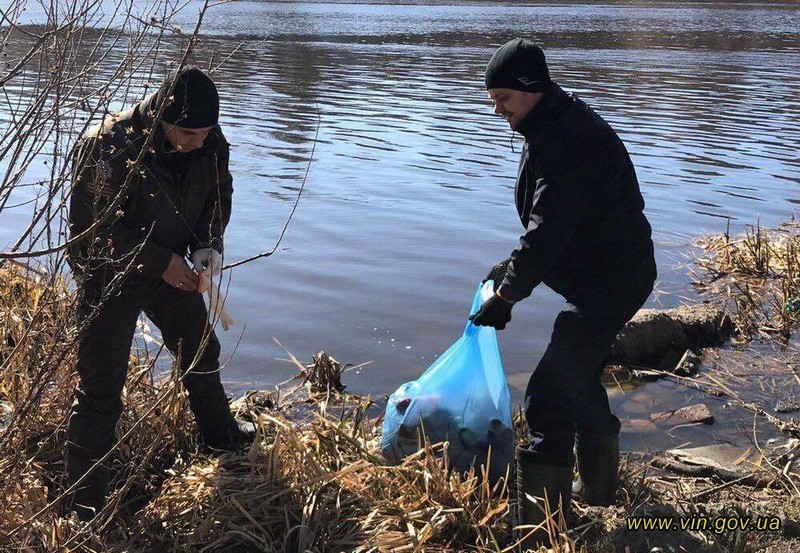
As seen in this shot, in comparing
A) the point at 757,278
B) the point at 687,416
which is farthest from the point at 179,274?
the point at 757,278

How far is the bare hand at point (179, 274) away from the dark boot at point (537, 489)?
1679mm

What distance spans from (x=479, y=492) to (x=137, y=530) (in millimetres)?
1494

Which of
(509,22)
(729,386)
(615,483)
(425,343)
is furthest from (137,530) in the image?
(509,22)

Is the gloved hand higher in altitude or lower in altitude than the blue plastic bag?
higher

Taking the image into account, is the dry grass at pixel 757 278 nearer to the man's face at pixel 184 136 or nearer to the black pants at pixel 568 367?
the black pants at pixel 568 367

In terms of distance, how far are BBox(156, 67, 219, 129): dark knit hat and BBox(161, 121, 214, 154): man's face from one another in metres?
0.04

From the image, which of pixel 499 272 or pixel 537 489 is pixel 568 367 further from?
pixel 499 272

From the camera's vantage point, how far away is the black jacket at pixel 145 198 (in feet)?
12.6

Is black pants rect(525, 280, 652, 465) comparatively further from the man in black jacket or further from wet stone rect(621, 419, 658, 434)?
wet stone rect(621, 419, 658, 434)

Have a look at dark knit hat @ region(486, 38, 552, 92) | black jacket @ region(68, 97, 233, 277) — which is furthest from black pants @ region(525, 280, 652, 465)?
black jacket @ region(68, 97, 233, 277)

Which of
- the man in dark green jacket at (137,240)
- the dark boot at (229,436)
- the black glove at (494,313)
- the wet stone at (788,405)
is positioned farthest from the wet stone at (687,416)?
the man in dark green jacket at (137,240)

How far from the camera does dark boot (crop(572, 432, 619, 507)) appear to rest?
13.9ft

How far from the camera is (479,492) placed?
4.13 m

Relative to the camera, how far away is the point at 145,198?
4168mm
